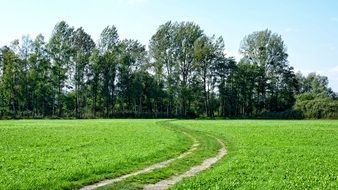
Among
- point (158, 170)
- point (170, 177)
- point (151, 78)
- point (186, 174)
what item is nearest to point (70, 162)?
point (158, 170)

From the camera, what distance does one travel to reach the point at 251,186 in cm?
1986

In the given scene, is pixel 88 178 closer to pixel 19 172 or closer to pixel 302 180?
pixel 19 172

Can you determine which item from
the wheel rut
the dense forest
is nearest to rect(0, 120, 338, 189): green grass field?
the wheel rut

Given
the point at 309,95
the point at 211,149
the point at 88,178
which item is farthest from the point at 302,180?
the point at 309,95

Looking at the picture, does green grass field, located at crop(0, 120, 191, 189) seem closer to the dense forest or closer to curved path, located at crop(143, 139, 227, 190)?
curved path, located at crop(143, 139, 227, 190)

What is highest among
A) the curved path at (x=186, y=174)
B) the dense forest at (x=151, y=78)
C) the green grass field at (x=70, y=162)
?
the dense forest at (x=151, y=78)

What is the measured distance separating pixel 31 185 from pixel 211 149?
2093cm

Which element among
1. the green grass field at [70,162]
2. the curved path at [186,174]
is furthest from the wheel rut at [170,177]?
the green grass field at [70,162]

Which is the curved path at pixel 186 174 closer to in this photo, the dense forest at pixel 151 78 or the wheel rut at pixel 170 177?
the wheel rut at pixel 170 177

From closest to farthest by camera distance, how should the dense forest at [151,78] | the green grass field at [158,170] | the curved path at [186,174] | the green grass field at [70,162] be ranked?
the green grass field at [158,170], the curved path at [186,174], the green grass field at [70,162], the dense forest at [151,78]

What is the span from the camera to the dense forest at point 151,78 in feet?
441

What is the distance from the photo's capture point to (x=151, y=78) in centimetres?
14575

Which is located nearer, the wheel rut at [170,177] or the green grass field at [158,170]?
the green grass field at [158,170]

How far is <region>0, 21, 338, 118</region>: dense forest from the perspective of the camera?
13450 centimetres
